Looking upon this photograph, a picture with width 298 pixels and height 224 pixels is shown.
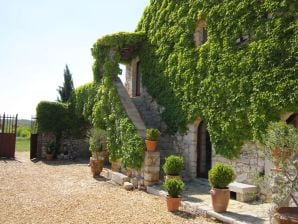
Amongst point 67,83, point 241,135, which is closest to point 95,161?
point 241,135

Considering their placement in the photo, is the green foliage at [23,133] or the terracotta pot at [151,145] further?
the green foliage at [23,133]

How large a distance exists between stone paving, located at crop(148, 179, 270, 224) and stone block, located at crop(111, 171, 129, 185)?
5.11 feet

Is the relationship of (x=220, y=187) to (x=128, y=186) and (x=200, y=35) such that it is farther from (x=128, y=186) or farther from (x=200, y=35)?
(x=200, y=35)

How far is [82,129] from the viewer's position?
1981 cm

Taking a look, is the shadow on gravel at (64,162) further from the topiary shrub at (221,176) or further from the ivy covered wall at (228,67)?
the topiary shrub at (221,176)

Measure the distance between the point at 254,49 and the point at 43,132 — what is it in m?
13.3

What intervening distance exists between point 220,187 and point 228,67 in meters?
3.74

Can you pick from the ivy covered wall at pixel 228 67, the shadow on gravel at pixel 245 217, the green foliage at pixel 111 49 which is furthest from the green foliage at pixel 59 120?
the shadow on gravel at pixel 245 217

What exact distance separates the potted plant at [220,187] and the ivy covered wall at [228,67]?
5.42 feet

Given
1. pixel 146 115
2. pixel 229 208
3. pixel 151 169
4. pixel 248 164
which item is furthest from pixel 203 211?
pixel 146 115

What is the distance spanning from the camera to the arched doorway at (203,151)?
11.7 m

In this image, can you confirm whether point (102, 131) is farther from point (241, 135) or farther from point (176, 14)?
point (241, 135)

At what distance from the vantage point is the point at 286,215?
555 cm

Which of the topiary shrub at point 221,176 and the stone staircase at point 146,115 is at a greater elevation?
the stone staircase at point 146,115
